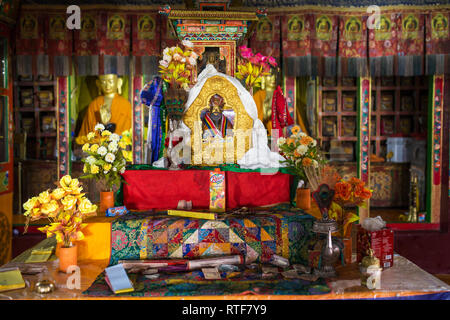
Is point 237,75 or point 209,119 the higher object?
point 237,75

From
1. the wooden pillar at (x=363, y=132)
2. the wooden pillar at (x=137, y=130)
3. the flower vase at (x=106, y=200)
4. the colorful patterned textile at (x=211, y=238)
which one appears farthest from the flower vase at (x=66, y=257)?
the wooden pillar at (x=363, y=132)

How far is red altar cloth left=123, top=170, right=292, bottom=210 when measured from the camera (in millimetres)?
3508

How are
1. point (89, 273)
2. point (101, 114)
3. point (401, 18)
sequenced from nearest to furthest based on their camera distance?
point (89, 273)
point (401, 18)
point (101, 114)

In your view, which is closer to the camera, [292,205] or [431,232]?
[292,205]

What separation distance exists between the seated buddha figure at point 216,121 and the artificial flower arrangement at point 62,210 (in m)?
1.50

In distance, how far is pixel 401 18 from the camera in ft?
17.8

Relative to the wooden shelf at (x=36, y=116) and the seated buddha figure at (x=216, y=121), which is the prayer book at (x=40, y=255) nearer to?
the seated buddha figure at (x=216, y=121)

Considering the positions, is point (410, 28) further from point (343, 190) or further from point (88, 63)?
point (88, 63)

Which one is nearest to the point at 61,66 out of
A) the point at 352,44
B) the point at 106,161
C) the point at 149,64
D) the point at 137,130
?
the point at 149,64

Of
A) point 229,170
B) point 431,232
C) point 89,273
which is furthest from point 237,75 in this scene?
point 431,232

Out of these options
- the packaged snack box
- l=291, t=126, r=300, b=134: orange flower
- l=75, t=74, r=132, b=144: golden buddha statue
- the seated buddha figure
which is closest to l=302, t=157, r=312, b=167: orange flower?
l=291, t=126, r=300, b=134: orange flower

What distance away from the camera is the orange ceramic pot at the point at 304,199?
3.60 meters

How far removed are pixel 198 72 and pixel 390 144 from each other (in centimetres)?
388
